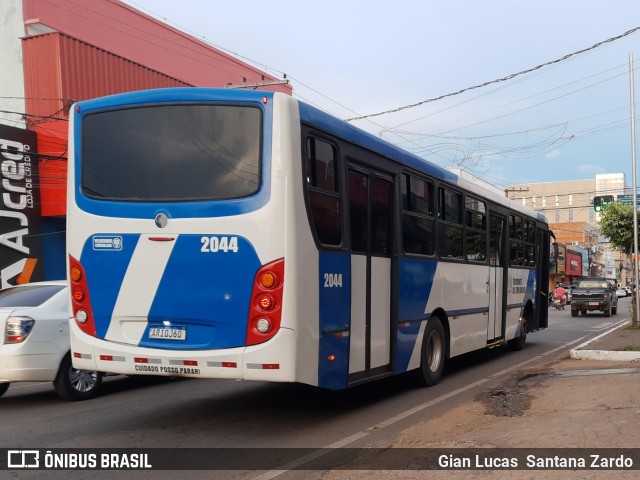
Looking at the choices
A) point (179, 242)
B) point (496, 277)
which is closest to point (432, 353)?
point (496, 277)

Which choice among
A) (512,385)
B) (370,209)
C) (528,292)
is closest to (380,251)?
(370,209)

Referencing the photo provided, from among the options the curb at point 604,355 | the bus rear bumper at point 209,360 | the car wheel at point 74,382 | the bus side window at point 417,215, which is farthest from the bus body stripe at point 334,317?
the curb at point 604,355

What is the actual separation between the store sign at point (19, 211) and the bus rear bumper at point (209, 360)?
52.7 feet

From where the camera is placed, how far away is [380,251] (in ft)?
26.7

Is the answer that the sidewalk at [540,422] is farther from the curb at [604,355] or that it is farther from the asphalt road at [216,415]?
the curb at [604,355]

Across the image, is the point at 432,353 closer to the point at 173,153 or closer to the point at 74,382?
the point at 74,382

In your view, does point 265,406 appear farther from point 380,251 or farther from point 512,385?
point 512,385

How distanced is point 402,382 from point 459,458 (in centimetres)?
459

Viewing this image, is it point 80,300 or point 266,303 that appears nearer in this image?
point 266,303

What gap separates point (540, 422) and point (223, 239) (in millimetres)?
3766

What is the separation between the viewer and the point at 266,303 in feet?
20.7

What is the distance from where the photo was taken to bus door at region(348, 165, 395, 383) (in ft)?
24.6

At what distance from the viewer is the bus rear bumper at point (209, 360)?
625 centimetres

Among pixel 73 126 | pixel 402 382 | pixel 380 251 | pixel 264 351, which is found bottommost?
pixel 402 382
